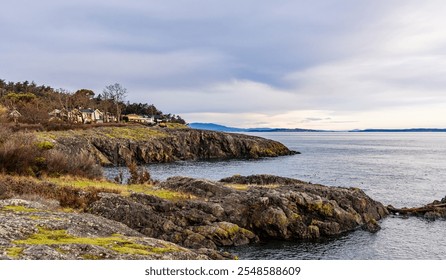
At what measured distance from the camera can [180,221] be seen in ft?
92.4

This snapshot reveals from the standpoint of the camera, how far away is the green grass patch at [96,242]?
45.1 ft

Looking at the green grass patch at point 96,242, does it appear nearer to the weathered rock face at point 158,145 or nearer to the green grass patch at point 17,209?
the green grass patch at point 17,209

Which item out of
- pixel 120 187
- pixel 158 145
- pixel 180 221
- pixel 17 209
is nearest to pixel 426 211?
pixel 180 221

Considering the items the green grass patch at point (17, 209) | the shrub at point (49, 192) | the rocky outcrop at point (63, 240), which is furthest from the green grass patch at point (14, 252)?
the shrub at point (49, 192)

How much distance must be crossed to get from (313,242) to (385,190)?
32.8 meters

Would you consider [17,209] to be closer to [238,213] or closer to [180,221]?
[180,221]

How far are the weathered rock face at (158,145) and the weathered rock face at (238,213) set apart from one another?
49.9 metres

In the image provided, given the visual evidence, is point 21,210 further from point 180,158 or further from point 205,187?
point 180,158

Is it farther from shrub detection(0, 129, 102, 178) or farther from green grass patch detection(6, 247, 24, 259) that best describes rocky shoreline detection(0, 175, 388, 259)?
shrub detection(0, 129, 102, 178)

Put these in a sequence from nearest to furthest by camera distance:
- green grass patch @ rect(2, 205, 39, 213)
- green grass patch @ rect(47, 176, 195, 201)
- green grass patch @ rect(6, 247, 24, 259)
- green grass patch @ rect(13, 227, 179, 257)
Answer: green grass patch @ rect(6, 247, 24, 259) < green grass patch @ rect(13, 227, 179, 257) < green grass patch @ rect(2, 205, 39, 213) < green grass patch @ rect(47, 176, 195, 201)

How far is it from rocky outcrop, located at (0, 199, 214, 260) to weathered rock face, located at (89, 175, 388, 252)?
22.8 feet

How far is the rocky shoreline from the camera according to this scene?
13891 millimetres

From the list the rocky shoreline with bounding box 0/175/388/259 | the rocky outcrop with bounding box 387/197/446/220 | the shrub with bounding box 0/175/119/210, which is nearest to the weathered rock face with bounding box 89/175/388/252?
the rocky shoreline with bounding box 0/175/388/259

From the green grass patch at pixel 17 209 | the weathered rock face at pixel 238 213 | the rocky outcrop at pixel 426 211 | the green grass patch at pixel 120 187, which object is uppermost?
the green grass patch at pixel 17 209
